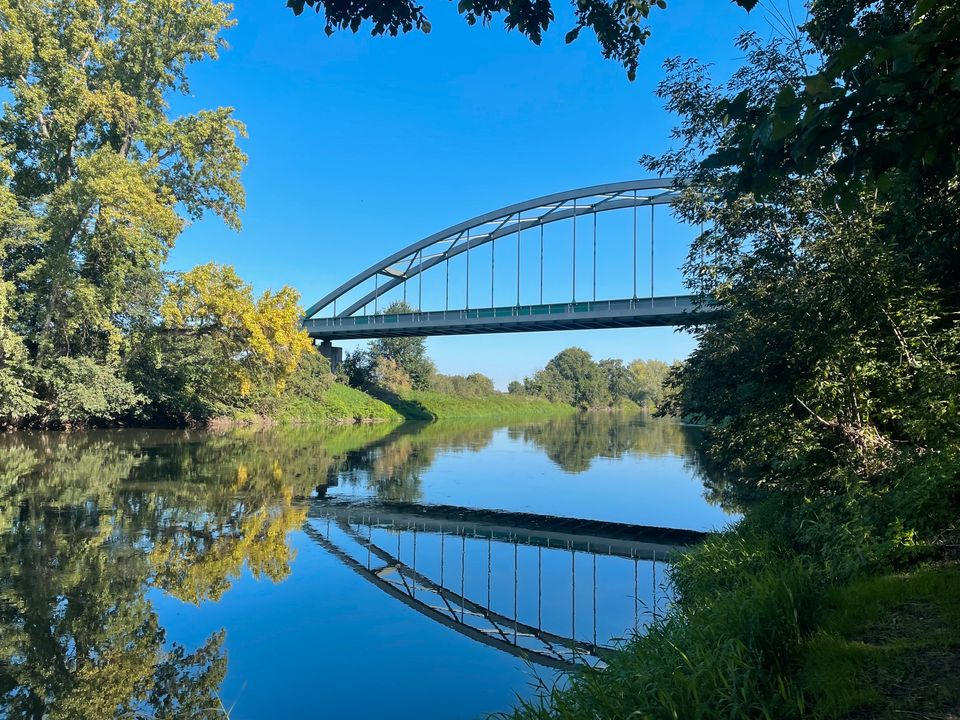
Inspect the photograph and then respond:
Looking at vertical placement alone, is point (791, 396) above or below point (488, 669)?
above

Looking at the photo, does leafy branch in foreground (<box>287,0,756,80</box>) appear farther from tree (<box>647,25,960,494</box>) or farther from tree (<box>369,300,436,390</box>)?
tree (<box>369,300,436,390</box>)

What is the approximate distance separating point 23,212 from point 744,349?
911 inches

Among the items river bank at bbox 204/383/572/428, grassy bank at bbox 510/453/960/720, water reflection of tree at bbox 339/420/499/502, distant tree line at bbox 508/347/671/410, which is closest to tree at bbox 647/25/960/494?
grassy bank at bbox 510/453/960/720

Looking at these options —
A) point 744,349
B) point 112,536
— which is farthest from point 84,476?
point 744,349

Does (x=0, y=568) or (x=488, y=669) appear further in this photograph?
(x=0, y=568)

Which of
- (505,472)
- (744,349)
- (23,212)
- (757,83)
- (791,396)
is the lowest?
(505,472)

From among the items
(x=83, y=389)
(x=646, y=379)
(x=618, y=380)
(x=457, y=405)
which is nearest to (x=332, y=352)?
(x=457, y=405)

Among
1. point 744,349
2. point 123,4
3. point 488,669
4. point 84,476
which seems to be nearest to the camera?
point 488,669

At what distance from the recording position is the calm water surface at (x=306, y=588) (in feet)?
15.2

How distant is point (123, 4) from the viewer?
24.3 meters

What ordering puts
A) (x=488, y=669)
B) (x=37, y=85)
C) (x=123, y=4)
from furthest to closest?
1. (x=123, y=4)
2. (x=37, y=85)
3. (x=488, y=669)

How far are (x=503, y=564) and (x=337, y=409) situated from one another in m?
38.1

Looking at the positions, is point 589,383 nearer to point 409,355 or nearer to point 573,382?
point 573,382

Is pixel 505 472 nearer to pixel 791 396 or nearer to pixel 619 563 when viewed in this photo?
pixel 619 563
